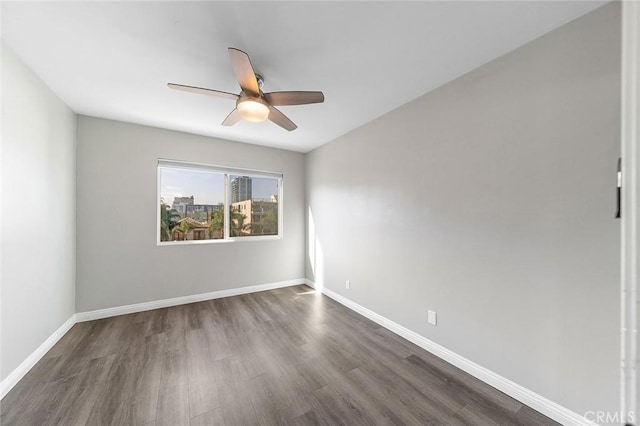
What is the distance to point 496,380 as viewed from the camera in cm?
183

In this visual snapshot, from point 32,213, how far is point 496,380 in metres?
3.99

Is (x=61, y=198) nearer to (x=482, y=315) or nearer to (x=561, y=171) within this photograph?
(x=482, y=315)

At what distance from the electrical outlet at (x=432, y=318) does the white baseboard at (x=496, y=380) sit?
0.18 m

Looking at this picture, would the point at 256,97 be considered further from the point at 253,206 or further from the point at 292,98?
the point at 253,206

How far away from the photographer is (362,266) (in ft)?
10.3

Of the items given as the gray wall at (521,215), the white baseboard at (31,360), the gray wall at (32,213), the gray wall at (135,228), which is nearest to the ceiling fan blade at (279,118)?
the gray wall at (521,215)

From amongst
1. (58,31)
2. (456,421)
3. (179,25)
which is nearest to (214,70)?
(179,25)

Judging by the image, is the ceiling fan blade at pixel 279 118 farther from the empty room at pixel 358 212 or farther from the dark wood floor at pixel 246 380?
the dark wood floor at pixel 246 380

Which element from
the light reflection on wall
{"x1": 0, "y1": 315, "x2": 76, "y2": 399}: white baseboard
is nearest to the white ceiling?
the light reflection on wall

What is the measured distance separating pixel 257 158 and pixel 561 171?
3.61 m

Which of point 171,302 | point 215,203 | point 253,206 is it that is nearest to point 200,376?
point 171,302

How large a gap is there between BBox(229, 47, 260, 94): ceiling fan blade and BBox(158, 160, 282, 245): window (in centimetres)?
215

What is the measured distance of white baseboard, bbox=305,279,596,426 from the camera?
5.03ft

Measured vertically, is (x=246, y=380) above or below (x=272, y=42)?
below
